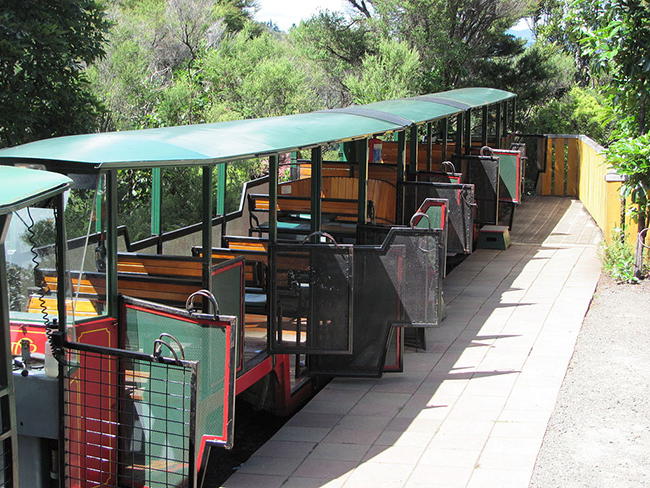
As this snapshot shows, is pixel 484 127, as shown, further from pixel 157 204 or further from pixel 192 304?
pixel 192 304

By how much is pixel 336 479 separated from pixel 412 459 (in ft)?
1.89

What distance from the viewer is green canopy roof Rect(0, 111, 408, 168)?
444 centimetres

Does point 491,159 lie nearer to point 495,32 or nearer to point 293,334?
point 293,334

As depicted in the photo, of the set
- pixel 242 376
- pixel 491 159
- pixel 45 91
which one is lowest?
pixel 242 376

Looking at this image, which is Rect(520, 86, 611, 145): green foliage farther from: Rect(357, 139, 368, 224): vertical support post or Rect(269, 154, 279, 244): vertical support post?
Rect(269, 154, 279, 244): vertical support post

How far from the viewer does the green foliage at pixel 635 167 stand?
1025 centimetres

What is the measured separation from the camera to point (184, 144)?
4.97 meters

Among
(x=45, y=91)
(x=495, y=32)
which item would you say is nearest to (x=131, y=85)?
(x=45, y=91)

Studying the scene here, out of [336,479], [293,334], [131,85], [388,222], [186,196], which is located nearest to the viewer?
[336,479]

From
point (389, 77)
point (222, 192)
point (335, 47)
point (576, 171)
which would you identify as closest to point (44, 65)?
point (222, 192)

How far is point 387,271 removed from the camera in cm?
671

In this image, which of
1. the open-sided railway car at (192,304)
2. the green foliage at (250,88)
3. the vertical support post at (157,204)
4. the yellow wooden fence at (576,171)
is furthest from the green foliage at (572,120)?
the vertical support post at (157,204)

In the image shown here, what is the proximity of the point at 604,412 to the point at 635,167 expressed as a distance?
499cm

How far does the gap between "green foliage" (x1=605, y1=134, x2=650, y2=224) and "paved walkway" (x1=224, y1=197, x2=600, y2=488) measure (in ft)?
3.98
